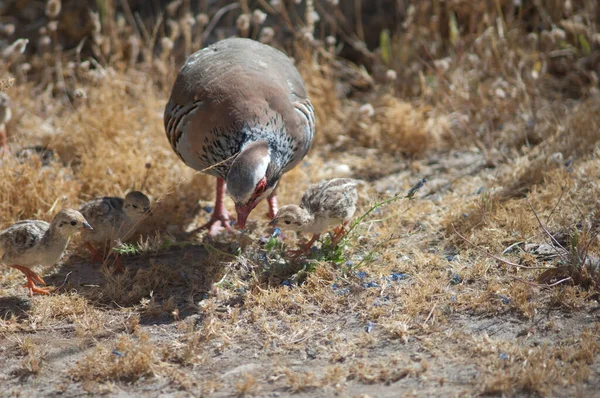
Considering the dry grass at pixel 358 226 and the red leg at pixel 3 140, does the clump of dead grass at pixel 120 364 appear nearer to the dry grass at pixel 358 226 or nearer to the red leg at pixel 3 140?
the dry grass at pixel 358 226

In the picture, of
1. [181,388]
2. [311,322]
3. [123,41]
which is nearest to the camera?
[181,388]

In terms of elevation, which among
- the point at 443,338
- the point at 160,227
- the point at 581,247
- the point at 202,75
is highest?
the point at 202,75

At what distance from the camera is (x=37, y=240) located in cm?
458

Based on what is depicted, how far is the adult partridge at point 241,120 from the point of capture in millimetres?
4500

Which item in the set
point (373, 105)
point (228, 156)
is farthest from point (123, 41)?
point (228, 156)

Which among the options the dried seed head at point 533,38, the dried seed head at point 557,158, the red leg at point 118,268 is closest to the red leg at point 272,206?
the red leg at point 118,268

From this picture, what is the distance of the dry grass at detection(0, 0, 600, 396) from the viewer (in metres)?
3.82

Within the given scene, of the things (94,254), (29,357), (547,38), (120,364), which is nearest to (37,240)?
(94,254)

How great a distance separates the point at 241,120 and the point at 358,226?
1200mm

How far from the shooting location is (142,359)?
380 cm

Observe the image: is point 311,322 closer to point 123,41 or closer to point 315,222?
point 315,222

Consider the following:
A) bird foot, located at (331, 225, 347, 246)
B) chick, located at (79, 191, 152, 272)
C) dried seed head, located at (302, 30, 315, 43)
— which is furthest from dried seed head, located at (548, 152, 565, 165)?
chick, located at (79, 191, 152, 272)

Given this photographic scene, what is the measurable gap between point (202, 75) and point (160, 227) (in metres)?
1.32

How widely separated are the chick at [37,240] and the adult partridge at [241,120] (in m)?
0.97
